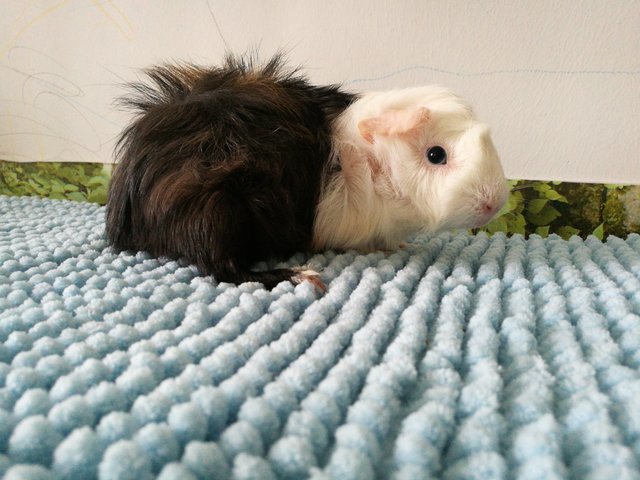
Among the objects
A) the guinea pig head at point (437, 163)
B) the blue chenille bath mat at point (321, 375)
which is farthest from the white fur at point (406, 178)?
the blue chenille bath mat at point (321, 375)

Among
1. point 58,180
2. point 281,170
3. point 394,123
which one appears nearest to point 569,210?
point 394,123

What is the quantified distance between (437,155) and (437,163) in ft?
0.05

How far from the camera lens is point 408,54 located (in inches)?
51.9

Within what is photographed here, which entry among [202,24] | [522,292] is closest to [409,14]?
[202,24]

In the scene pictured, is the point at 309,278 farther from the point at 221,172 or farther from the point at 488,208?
the point at 488,208

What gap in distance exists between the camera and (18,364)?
0.43 metres

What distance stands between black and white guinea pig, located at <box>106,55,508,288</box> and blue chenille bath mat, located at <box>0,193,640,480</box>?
0.09 m

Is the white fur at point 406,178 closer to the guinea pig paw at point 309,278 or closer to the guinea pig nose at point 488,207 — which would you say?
the guinea pig nose at point 488,207

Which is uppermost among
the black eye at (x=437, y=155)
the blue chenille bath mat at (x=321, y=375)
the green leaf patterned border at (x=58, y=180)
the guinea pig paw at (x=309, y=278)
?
the black eye at (x=437, y=155)

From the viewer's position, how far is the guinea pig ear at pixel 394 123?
825 mm

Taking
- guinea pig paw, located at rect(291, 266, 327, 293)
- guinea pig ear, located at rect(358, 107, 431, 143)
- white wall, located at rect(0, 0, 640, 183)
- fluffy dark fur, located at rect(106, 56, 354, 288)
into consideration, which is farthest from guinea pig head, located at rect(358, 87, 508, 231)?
white wall, located at rect(0, 0, 640, 183)

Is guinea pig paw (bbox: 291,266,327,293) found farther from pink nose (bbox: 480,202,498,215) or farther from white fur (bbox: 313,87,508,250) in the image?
pink nose (bbox: 480,202,498,215)

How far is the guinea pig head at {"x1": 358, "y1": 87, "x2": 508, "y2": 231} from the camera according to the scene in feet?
2.72

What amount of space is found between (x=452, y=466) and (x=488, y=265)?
0.52 metres
